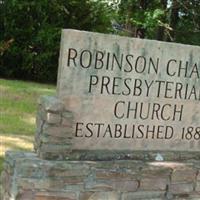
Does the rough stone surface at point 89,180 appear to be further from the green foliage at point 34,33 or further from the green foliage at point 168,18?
the green foliage at point 168,18

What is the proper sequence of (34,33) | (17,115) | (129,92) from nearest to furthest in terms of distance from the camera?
(129,92) < (17,115) < (34,33)

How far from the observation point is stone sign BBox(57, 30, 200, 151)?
187 inches

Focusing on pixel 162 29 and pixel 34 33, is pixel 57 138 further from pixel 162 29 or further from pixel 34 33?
pixel 162 29

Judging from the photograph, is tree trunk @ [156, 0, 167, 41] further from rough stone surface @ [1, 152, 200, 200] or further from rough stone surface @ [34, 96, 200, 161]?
rough stone surface @ [34, 96, 200, 161]

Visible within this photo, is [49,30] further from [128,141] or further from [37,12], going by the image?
[128,141]

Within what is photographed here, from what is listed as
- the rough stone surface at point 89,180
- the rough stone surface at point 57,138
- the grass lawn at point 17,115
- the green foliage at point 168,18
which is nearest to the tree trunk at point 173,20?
the green foliage at point 168,18

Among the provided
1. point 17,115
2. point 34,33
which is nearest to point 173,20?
point 34,33

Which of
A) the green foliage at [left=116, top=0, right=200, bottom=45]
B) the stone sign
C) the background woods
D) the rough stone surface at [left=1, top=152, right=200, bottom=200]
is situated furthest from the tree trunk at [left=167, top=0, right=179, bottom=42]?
the rough stone surface at [left=1, top=152, right=200, bottom=200]

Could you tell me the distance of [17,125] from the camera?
836 cm

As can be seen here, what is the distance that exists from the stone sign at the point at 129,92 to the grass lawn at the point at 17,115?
5.91ft

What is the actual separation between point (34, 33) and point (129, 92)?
9.24m

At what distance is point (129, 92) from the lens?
498 cm

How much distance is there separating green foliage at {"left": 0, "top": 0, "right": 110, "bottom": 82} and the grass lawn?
1522mm

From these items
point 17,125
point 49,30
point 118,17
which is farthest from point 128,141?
point 118,17
